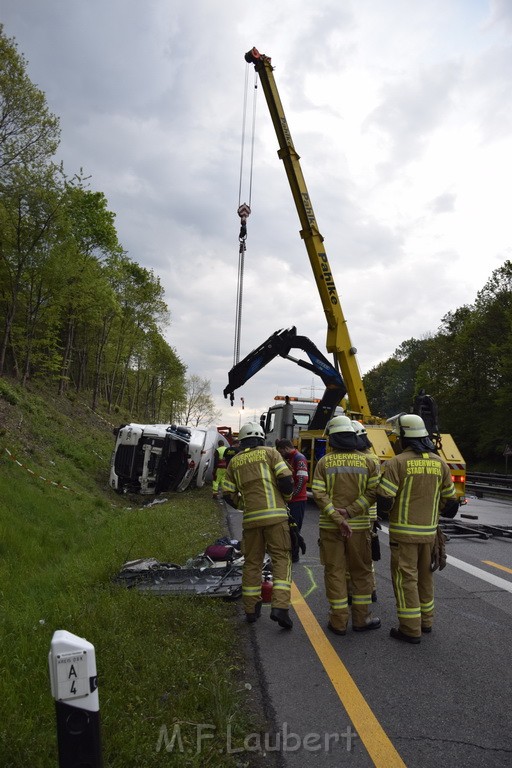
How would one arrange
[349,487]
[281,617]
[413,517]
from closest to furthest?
[413,517], [281,617], [349,487]

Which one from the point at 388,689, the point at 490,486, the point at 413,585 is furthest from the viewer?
the point at 490,486

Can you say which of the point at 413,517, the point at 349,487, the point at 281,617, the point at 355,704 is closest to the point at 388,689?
the point at 355,704

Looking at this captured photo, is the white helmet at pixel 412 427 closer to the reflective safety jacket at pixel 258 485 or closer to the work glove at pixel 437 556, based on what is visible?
the work glove at pixel 437 556

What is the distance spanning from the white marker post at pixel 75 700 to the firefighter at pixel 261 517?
2972 millimetres

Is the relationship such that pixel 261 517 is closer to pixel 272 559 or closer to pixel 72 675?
pixel 272 559

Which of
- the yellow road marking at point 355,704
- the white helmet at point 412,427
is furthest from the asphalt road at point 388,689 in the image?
the white helmet at point 412,427

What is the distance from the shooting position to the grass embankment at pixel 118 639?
270 cm

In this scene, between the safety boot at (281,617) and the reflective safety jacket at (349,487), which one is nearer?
the safety boot at (281,617)

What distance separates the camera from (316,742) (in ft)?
9.32

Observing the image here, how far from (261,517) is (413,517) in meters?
1.37

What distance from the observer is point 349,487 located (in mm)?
4762

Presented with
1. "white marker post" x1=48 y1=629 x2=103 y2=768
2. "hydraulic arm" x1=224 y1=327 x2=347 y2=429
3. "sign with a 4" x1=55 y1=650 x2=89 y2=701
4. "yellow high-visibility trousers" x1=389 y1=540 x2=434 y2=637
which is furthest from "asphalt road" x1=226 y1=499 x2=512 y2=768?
"hydraulic arm" x1=224 y1=327 x2=347 y2=429

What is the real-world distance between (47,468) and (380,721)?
12828 millimetres

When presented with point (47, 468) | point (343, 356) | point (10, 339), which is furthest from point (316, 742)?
point (10, 339)
